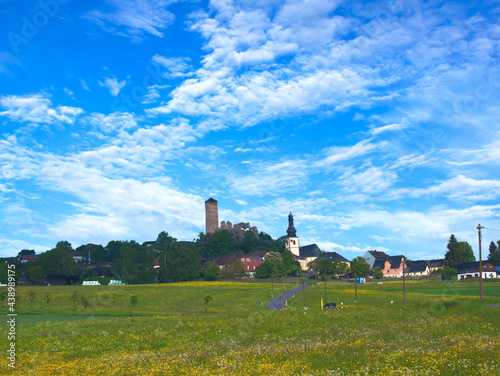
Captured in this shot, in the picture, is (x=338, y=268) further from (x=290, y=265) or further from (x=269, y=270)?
(x=269, y=270)

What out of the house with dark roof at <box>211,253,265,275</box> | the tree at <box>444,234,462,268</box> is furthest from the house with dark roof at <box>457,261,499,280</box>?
the house with dark roof at <box>211,253,265,275</box>

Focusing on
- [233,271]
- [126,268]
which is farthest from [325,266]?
[126,268]

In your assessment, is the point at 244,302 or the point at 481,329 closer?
the point at 481,329

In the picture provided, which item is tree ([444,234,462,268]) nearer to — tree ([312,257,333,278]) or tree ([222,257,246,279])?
tree ([312,257,333,278])

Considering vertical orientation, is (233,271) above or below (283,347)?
below

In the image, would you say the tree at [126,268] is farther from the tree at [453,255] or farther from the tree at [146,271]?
the tree at [453,255]

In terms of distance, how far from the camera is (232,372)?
15.6 meters

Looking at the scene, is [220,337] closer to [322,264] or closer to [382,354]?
[382,354]

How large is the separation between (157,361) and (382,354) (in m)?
10.5

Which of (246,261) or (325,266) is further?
(246,261)

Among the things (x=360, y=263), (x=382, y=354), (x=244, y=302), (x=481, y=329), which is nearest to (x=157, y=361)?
(x=382, y=354)

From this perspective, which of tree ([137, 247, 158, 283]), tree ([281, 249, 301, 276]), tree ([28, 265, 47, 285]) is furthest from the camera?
tree ([281, 249, 301, 276])

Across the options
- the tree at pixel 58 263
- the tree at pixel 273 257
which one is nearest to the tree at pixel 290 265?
the tree at pixel 273 257

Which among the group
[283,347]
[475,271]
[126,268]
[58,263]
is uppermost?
[283,347]
